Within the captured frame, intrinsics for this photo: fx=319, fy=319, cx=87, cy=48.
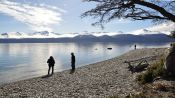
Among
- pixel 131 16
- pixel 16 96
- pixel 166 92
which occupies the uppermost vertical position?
pixel 131 16

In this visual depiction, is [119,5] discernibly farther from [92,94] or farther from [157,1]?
[92,94]

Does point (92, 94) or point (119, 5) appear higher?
point (119, 5)

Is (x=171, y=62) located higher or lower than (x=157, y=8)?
lower

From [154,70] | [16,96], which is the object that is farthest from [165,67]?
[16,96]

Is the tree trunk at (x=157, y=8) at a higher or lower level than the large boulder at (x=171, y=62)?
higher

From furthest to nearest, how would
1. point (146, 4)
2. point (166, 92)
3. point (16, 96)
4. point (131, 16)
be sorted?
point (16, 96) → point (166, 92) → point (131, 16) → point (146, 4)

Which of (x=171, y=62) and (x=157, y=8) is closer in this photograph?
(x=157, y=8)

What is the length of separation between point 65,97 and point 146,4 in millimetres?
9909

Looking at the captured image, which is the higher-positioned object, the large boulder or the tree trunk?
the tree trunk

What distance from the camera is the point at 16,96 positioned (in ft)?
74.3

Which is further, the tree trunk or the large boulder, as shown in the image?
the large boulder

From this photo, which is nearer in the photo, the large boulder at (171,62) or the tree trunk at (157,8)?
the tree trunk at (157,8)

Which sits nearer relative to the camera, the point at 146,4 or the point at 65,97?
the point at 146,4

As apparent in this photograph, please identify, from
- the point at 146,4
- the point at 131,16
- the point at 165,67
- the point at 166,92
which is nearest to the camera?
the point at 146,4
